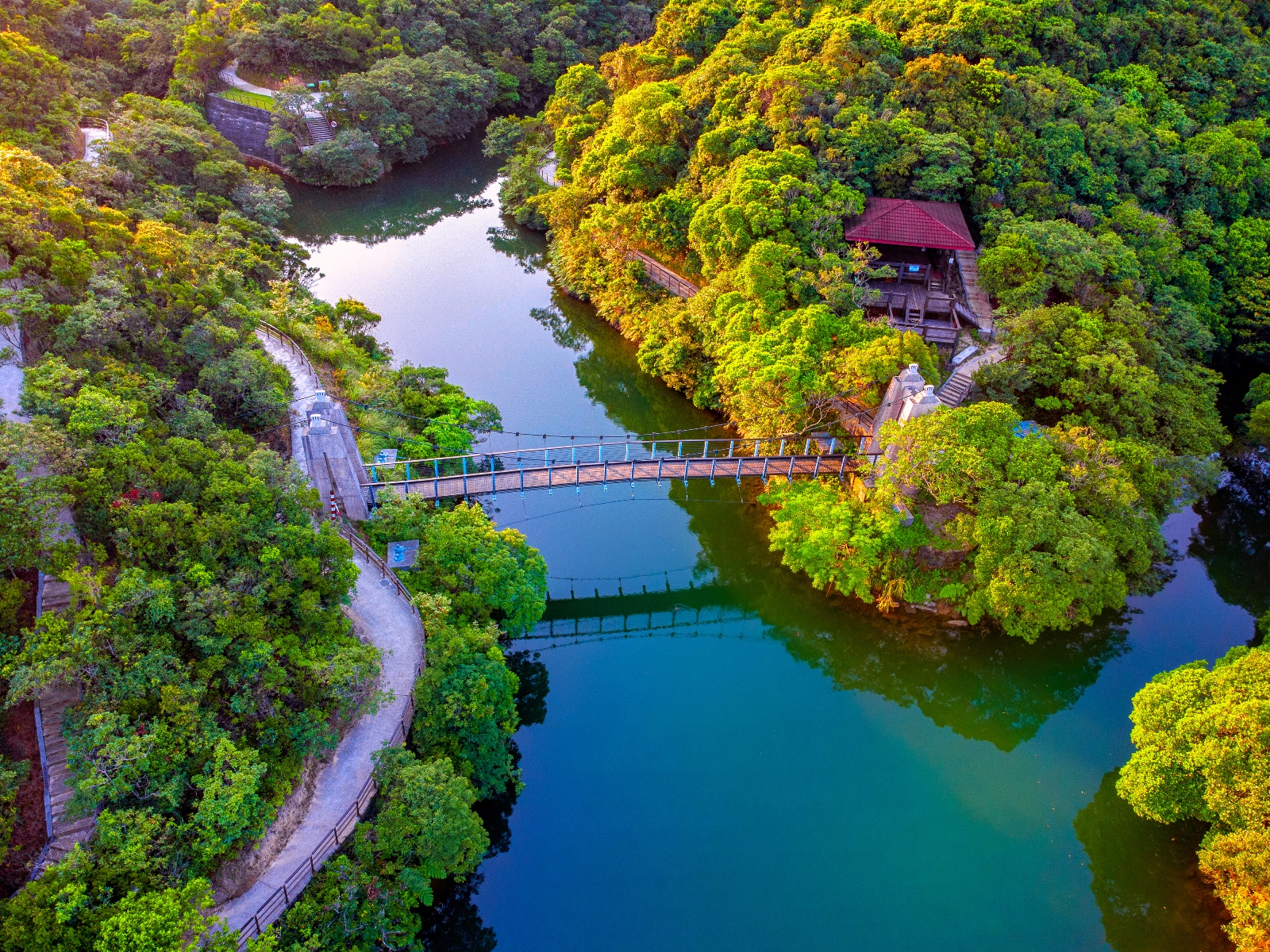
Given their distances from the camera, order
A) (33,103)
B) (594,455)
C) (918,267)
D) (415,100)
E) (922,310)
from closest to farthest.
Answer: (594,455) < (922,310) < (918,267) < (33,103) < (415,100)

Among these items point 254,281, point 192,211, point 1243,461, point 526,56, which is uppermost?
point 526,56

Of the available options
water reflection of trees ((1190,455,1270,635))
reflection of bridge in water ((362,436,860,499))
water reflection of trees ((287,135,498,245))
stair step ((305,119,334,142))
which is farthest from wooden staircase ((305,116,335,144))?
water reflection of trees ((1190,455,1270,635))

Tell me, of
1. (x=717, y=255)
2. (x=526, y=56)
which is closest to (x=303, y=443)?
(x=717, y=255)

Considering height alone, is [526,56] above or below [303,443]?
above

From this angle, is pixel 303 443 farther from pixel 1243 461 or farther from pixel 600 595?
pixel 1243 461

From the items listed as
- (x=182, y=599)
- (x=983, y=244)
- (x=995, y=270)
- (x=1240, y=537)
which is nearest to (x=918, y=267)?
(x=983, y=244)

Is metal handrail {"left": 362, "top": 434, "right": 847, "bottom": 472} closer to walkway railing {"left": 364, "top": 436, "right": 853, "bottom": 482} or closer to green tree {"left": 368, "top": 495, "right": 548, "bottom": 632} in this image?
walkway railing {"left": 364, "top": 436, "right": 853, "bottom": 482}

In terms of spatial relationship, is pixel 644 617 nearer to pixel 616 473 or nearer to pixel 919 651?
pixel 616 473
